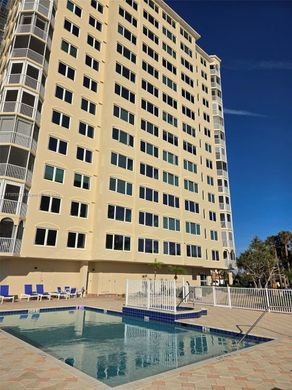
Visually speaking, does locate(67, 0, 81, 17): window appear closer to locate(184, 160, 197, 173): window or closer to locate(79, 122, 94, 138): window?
locate(79, 122, 94, 138): window

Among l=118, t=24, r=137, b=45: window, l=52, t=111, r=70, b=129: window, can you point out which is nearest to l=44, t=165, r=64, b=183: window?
l=52, t=111, r=70, b=129: window

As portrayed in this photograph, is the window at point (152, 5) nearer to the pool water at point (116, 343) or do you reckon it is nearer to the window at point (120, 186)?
the window at point (120, 186)

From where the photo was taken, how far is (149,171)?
32.9 meters

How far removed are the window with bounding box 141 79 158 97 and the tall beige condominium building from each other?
21cm

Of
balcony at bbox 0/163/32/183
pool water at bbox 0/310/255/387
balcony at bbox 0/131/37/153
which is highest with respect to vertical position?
balcony at bbox 0/131/37/153

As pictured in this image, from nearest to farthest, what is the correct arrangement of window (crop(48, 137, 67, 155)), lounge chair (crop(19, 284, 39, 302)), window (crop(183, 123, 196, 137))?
lounge chair (crop(19, 284, 39, 302)) → window (crop(48, 137, 67, 155)) → window (crop(183, 123, 196, 137))

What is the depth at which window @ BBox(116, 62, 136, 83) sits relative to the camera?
3275 centimetres

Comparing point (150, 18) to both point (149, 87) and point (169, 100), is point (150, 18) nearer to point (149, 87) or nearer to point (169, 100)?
point (149, 87)

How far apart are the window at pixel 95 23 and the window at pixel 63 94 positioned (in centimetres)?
1064

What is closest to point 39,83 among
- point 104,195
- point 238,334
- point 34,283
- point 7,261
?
point 104,195

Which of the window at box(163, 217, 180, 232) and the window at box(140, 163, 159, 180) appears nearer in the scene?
the window at box(140, 163, 159, 180)

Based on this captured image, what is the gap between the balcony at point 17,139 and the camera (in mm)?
23203

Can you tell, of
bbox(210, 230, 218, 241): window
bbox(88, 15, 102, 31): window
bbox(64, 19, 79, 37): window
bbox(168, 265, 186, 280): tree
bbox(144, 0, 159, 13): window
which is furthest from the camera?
bbox(144, 0, 159, 13): window

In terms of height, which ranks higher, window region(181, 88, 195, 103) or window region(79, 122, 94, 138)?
window region(181, 88, 195, 103)
